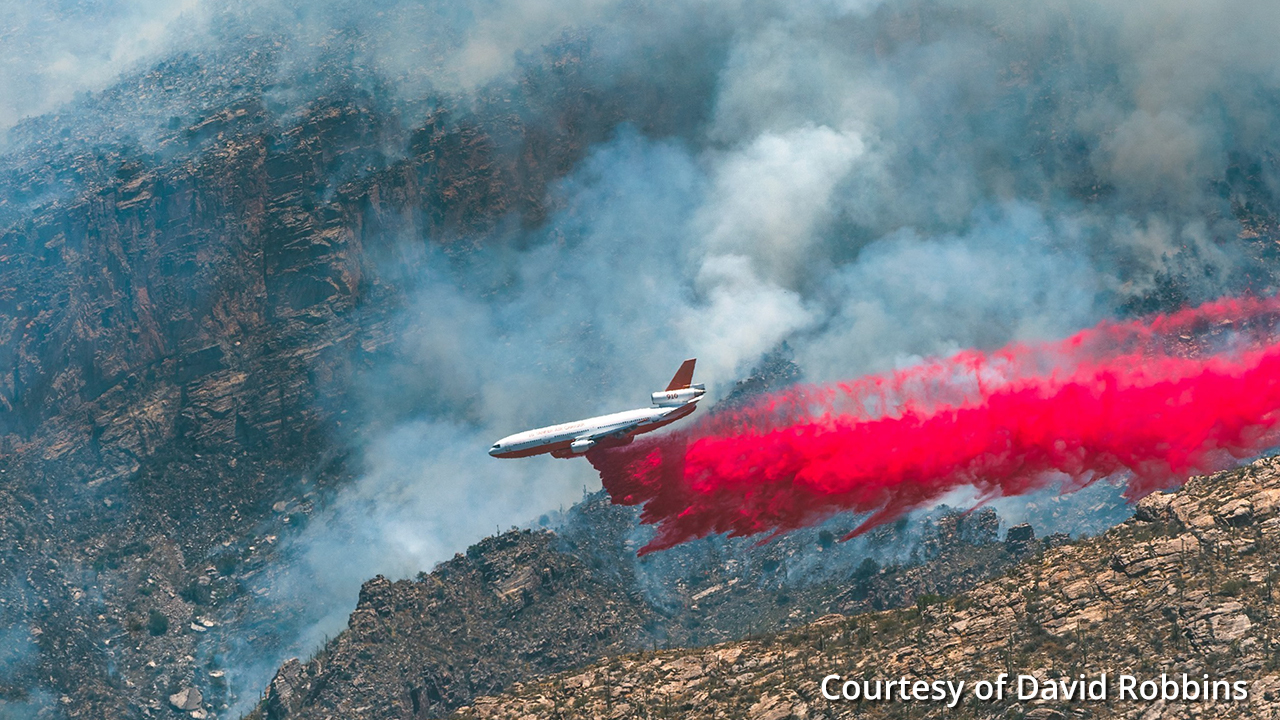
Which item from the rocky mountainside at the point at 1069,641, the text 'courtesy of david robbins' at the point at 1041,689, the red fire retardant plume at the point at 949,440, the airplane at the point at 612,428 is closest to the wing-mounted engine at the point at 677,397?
the airplane at the point at 612,428

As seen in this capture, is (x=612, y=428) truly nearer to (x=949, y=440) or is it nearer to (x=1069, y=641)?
(x=949, y=440)

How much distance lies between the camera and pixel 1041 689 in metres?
114

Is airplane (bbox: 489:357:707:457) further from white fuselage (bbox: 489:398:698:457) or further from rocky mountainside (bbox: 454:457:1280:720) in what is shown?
rocky mountainside (bbox: 454:457:1280:720)

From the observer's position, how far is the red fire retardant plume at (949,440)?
150 meters

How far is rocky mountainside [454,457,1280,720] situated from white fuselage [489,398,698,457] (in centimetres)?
2948

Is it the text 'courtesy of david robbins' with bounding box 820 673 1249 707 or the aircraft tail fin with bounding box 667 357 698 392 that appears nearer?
the text 'courtesy of david robbins' with bounding box 820 673 1249 707

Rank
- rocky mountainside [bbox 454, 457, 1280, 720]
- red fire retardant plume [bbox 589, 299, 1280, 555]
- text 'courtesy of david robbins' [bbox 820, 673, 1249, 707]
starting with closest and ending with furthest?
1. text 'courtesy of david robbins' [bbox 820, 673, 1249, 707]
2. rocky mountainside [bbox 454, 457, 1280, 720]
3. red fire retardant plume [bbox 589, 299, 1280, 555]

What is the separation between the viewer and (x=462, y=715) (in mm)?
140125

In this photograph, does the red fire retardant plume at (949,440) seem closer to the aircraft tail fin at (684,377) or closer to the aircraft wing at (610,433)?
the aircraft wing at (610,433)

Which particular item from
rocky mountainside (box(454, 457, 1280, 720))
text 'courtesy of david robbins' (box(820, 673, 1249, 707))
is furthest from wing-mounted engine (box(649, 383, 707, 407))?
text 'courtesy of david robbins' (box(820, 673, 1249, 707))

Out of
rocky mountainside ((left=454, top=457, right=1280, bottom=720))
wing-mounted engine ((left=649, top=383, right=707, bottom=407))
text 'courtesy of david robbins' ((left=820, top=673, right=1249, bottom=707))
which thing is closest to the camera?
text 'courtesy of david robbins' ((left=820, top=673, right=1249, bottom=707))

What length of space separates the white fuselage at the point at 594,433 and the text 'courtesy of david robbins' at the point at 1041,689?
4291 centimetres

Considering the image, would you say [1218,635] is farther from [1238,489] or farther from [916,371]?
[916,371]

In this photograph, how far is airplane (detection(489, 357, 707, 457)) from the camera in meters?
163
